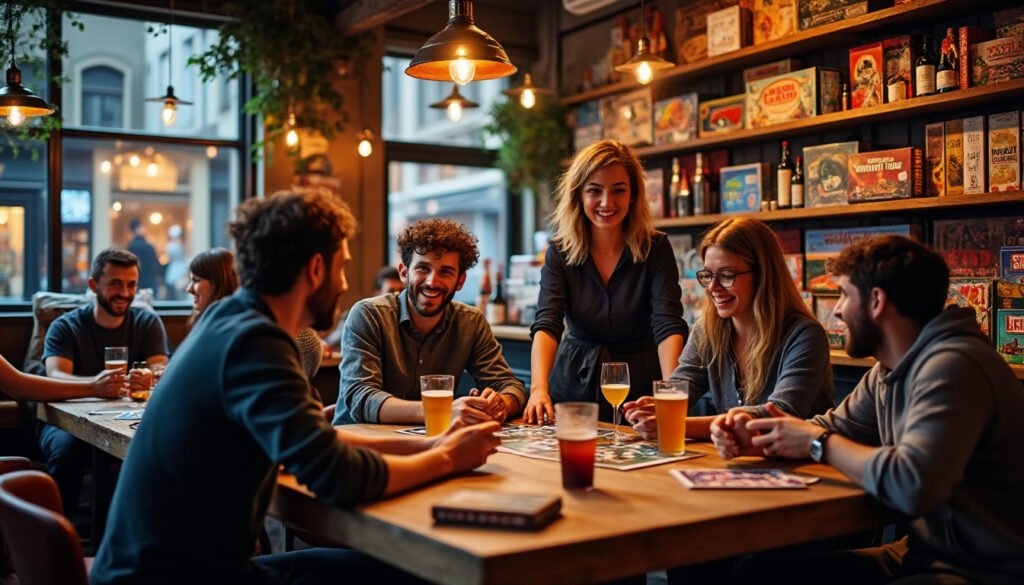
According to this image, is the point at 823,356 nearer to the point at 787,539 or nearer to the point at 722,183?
the point at 787,539

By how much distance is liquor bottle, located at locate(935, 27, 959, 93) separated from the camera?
380 cm

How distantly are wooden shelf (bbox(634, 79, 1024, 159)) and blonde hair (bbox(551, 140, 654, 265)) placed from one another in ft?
4.92

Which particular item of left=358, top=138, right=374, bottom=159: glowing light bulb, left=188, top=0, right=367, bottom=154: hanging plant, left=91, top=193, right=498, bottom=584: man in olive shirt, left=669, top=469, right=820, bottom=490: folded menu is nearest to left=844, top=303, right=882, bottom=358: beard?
left=669, top=469, right=820, bottom=490: folded menu

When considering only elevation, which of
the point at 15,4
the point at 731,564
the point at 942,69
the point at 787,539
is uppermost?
the point at 15,4

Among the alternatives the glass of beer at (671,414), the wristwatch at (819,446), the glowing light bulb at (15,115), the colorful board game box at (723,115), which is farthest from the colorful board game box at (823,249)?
the glowing light bulb at (15,115)

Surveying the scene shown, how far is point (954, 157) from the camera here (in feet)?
12.7

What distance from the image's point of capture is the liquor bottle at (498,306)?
18.9 feet

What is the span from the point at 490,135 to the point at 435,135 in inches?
65.4

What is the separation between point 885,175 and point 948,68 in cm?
49

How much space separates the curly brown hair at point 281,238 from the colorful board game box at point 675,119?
3.64 meters

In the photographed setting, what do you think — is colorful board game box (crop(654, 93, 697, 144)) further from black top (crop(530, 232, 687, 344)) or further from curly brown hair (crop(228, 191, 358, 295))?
curly brown hair (crop(228, 191, 358, 295))


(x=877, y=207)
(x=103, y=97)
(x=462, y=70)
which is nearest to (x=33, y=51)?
(x=103, y=97)

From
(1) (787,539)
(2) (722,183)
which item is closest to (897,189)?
(2) (722,183)

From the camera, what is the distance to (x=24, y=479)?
6.25 ft
